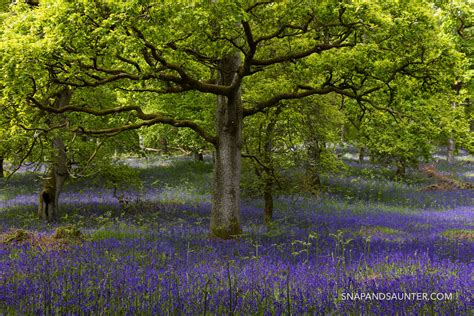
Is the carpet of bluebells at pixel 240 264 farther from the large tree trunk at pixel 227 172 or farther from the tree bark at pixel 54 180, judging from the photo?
the tree bark at pixel 54 180

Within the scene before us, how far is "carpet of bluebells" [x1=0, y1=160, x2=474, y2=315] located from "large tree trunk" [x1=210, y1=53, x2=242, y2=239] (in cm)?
43

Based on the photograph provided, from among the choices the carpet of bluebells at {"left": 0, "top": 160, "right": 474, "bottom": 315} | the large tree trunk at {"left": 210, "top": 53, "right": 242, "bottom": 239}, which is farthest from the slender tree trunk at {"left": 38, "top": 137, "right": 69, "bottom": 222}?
the large tree trunk at {"left": 210, "top": 53, "right": 242, "bottom": 239}

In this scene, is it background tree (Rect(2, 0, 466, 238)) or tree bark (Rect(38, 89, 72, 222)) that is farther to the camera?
tree bark (Rect(38, 89, 72, 222))

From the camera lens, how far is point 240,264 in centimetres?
780

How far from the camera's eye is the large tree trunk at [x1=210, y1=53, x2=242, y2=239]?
34.5 feet

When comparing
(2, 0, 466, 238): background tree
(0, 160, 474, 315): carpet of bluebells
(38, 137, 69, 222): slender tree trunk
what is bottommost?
→ (0, 160, 474, 315): carpet of bluebells

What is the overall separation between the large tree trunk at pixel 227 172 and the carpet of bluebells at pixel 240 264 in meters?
0.43

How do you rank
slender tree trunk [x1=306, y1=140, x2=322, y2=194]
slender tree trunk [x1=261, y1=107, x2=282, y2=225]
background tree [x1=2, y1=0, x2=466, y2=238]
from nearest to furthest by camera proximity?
background tree [x1=2, y1=0, x2=466, y2=238] → slender tree trunk [x1=261, y1=107, x2=282, y2=225] → slender tree trunk [x1=306, y1=140, x2=322, y2=194]

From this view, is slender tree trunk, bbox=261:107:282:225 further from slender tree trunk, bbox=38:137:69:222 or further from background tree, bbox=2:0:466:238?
slender tree trunk, bbox=38:137:69:222

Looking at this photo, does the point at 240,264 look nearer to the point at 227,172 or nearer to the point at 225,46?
the point at 227,172

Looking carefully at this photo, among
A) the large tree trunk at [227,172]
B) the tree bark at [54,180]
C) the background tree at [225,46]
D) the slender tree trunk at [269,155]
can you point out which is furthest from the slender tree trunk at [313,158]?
the tree bark at [54,180]

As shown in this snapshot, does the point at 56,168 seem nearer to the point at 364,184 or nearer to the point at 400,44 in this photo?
the point at 400,44

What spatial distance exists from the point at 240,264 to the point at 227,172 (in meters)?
3.17

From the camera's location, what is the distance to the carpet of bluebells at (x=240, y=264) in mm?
4816
